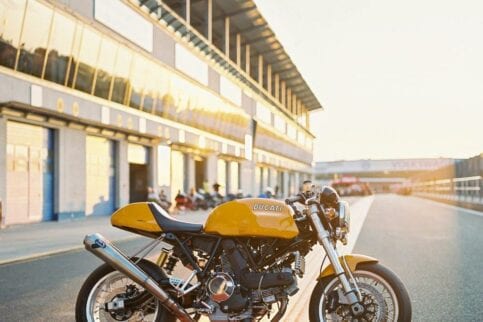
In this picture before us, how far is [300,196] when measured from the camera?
3641 millimetres

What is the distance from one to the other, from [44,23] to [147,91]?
7938 millimetres

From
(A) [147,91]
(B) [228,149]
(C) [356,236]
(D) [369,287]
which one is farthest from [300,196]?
(B) [228,149]

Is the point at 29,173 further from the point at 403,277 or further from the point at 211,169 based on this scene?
the point at 211,169

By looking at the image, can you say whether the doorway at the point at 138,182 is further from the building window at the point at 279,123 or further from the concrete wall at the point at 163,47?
the building window at the point at 279,123

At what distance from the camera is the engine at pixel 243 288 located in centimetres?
342

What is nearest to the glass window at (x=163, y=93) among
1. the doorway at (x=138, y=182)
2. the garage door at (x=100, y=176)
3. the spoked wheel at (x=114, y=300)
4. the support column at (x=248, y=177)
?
the doorway at (x=138, y=182)

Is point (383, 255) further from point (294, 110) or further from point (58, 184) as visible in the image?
point (294, 110)

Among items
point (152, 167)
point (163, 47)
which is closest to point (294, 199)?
point (152, 167)

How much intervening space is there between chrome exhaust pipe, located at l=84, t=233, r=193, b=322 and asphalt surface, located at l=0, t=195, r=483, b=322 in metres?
1.18

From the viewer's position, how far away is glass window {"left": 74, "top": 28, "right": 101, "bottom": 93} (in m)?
17.9

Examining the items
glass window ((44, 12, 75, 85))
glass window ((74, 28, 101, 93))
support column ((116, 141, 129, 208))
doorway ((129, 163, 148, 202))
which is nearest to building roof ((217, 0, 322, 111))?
doorway ((129, 163, 148, 202))

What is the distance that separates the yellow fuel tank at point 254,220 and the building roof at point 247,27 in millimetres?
22428

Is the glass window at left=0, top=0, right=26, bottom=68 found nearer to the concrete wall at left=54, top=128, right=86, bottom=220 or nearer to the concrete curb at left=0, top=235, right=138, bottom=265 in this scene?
the concrete wall at left=54, top=128, right=86, bottom=220

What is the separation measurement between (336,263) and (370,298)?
0.37 metres
